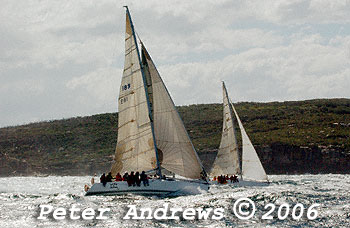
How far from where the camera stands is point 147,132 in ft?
134

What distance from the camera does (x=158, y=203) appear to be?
3556 cm

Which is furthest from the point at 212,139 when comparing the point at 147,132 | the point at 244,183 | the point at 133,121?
the point at 147,132

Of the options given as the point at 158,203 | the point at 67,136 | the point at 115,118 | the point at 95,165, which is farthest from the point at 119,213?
the point at 115,118

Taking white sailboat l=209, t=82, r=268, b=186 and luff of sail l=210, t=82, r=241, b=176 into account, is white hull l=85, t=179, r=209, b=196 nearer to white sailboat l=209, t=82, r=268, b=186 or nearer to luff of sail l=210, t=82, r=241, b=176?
white sailboat l=209, t=82, r=268, b=186

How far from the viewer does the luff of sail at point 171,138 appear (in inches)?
1591

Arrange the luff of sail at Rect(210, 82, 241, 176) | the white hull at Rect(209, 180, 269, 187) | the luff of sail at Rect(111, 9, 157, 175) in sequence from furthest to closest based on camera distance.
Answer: the luff of sail at Rect(210, 82, 241, 176) < the white hull at Rect(209, 180, 269, 187) < the luff of sail at Rect(111, 9, 157, 175)

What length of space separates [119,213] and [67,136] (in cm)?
9457

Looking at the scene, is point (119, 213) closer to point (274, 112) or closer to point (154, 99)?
point (154, 99)

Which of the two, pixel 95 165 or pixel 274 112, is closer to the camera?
pixel 95 165

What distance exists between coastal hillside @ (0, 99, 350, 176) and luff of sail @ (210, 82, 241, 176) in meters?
28.4

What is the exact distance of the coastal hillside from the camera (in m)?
87.8

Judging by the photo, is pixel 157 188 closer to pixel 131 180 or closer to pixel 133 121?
pixel 131 180

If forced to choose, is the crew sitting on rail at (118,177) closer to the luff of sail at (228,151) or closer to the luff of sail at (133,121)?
the luff of sail at (133,121)

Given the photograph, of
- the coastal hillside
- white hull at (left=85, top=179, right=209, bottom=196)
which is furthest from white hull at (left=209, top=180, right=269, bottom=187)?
the coastal hillside
